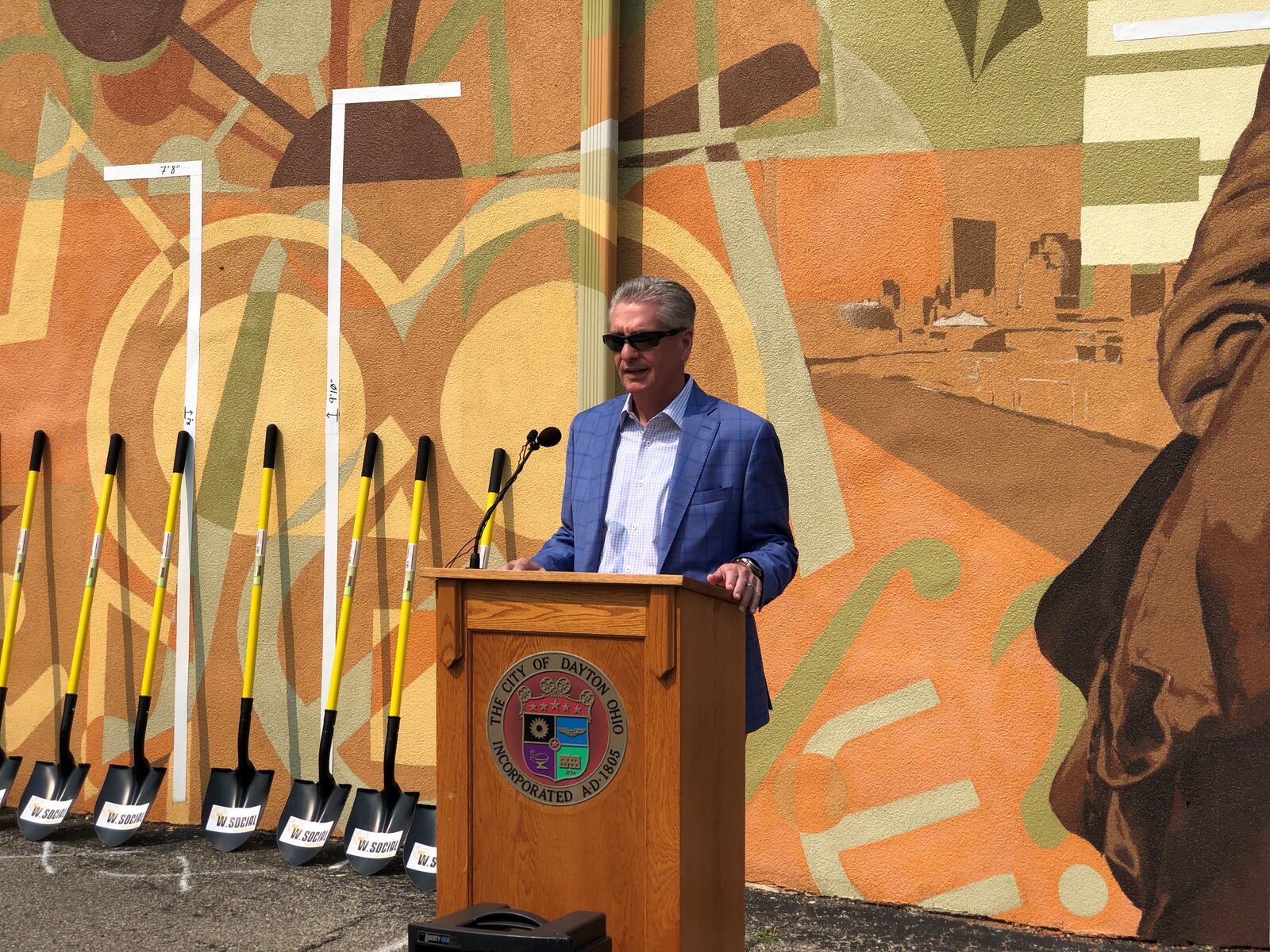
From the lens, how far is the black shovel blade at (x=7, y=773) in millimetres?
5531

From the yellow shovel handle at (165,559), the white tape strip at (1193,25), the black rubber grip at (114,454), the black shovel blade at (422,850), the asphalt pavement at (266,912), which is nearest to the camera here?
the asphalt pavement at (266,912)

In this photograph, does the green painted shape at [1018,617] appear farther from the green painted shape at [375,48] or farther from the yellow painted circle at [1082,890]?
the green painted shape at [375,48]

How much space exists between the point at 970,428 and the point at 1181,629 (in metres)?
0.95

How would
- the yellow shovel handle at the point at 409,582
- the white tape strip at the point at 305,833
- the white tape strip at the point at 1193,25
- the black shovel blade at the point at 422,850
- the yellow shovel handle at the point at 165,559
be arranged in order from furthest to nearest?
1. the yellow shovel handle at the point at 165,559
2. the yellow shovel handle at the point at 409,582
3. the white tape strip at the point at 305,833
4. the black shovel blade at the point at 422,850
5. the white tape strip at the point at 1193,25

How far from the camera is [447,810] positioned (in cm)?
255

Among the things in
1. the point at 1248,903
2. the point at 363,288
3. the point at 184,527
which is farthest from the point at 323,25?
the point at 1248,903

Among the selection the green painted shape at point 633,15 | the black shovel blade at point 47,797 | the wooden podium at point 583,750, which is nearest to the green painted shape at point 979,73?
the green painted shape at point 633,15

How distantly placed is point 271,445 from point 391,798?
4.95 feet

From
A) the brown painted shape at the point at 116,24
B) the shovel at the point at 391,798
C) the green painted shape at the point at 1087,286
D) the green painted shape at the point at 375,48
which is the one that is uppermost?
the brown painted shape at the point at 116,24

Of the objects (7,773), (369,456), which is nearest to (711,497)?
(369,456)

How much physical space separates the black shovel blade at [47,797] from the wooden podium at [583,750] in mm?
3402

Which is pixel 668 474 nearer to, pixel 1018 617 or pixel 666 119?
pixel 1018 617

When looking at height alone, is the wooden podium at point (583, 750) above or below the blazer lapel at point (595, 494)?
below

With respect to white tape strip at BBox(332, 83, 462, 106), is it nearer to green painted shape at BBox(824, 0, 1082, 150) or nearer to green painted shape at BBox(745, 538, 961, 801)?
green painted shape at BBox(824, 0, 1082, 150)
